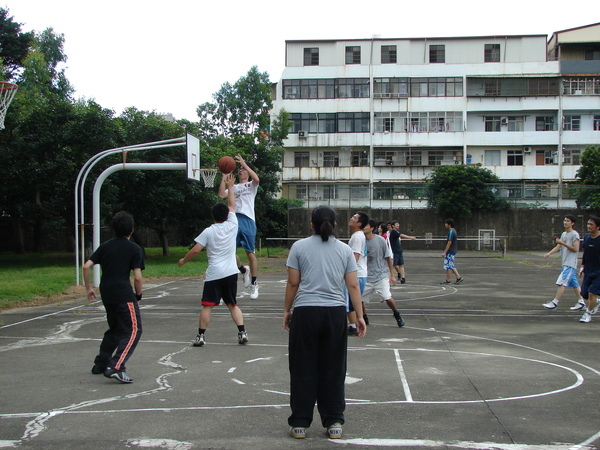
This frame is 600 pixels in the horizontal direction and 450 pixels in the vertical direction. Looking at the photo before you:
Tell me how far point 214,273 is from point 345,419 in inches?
146

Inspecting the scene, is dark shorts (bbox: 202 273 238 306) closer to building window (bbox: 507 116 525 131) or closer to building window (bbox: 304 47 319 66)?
building window (bbox: 304 47 319 66)

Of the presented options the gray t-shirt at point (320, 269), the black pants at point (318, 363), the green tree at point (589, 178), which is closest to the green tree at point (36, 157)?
the gray t-shirt at point (320, 269)

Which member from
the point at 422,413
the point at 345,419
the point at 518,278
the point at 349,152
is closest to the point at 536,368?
the point at 422,413

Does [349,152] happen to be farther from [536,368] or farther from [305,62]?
[536,368]

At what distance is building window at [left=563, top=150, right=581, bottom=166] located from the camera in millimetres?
48750

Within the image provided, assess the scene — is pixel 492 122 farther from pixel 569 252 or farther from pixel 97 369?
pixel 97 369

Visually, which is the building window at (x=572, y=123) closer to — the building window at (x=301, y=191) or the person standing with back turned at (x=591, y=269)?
the building window at (x=301, y=191)

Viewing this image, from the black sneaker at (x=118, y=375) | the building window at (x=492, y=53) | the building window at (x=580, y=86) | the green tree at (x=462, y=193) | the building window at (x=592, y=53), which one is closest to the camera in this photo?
the black sneaker at (x=118, y=375)

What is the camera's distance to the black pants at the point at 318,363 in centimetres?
487

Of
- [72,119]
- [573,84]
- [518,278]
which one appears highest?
[573,84]

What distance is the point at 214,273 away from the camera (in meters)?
8.53

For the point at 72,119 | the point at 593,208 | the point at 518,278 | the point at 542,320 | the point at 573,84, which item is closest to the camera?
the point at 542,320

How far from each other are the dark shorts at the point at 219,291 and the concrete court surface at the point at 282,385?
2.07ft

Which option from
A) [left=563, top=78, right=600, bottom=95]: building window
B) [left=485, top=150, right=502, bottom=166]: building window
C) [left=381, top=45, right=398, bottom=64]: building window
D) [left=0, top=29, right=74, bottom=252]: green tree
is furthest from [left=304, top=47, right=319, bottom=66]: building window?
[left=0, top=29, right=74, bottom=252]: green tree
